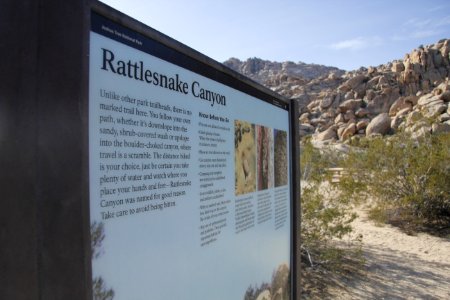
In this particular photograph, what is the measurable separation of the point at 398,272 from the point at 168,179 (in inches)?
208

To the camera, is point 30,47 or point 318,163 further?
point 318,163

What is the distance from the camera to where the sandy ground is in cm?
493

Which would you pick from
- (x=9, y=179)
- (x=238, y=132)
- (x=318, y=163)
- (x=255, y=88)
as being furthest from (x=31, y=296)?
(x=318, y=163)

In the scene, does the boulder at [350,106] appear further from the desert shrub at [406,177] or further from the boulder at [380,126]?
the desert shrub at [406,177]

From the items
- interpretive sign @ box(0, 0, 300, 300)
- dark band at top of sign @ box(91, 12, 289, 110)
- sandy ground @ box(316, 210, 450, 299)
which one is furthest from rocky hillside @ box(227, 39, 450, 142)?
interpretive sign @ box(0, 0, 300, 300)

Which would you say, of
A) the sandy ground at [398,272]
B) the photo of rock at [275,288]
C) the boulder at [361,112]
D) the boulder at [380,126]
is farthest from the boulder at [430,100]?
the photo of rock at [275,288]

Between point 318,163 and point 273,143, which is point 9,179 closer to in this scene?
point 273,143

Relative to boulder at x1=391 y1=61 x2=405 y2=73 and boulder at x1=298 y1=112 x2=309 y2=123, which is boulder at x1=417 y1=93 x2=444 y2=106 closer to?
boulder at x1=298 y1=112 x2=309 y2=123

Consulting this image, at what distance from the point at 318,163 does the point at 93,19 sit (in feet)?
A: 19.7

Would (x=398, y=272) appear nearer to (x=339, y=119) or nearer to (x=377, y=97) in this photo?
(x=339, y=119)

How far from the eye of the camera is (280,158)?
279 cm

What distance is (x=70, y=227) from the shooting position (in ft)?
3.54

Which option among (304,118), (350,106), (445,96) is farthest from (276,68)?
(445,96)

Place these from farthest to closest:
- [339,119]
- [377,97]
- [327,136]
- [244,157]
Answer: [377,97] < [339,119] < [327,136] < [244,157]
